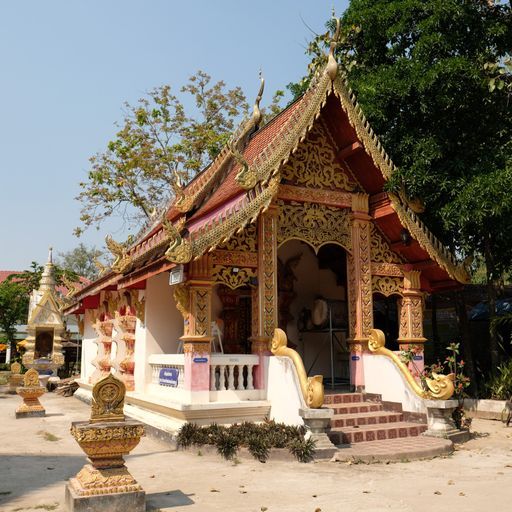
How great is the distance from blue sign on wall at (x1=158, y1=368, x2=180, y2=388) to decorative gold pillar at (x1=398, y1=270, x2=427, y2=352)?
3716 millimetres

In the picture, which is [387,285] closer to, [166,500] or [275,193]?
[275,193]

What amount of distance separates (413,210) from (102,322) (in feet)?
23.4

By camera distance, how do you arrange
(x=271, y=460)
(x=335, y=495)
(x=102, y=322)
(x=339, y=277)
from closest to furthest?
(x=335, y=495) < (x=271, y=460) < (x=339, y=277) < (x=102, y=322)

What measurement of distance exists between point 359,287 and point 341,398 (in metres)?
1.74

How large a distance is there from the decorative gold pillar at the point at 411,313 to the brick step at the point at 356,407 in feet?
4.69

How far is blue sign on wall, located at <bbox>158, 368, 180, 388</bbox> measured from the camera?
26.8 ft

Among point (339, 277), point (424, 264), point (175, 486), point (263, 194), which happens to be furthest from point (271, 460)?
point (339, 277)

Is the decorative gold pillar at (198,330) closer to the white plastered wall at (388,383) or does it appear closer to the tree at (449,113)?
the white plastered wall at (388,383)

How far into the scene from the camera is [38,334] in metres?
25.7

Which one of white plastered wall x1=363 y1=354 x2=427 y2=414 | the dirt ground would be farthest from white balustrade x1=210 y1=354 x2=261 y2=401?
white plastered wall x1=363 y1=354 x2=427 y2=414

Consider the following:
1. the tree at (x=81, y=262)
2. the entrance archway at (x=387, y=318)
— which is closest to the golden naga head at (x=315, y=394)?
the entrance archway at (x=387, y=318)

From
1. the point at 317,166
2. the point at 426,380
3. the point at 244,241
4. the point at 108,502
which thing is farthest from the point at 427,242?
the point at 108,502

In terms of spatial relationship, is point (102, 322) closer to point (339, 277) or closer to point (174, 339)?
point (174, 339)

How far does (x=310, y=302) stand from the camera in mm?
11352
